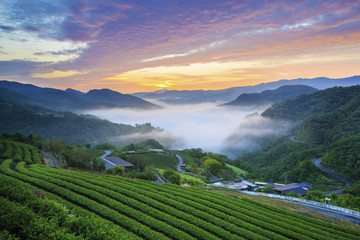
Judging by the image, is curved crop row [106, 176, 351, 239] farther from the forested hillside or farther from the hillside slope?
the forested hillside

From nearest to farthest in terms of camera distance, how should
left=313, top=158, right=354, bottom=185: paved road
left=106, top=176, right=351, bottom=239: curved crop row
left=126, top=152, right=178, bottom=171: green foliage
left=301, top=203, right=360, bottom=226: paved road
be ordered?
left=106, top=176, right=351, bottom=239: curved crop row, left=301, top=203, right=360, bottom=226: paved road, left=126, top=152, right=178, bottom=171: green foliage, left=313, top=158, right=354, bottom=185: paved road

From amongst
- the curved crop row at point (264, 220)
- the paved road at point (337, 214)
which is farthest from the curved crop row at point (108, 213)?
the paved road at point (337, 214)

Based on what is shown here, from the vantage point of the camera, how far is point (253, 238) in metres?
15.7

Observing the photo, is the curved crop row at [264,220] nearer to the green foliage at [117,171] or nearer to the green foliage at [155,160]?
the green foliage at [117,171]

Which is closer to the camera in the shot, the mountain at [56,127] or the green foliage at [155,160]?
the green foliage at [155,160]

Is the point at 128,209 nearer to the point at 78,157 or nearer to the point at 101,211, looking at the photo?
the point at 101,211

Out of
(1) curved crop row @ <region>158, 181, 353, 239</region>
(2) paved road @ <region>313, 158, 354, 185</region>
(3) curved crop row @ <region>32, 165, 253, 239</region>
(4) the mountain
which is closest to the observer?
(3) curved crop row @ <region>32, 165, 253, 239</region>

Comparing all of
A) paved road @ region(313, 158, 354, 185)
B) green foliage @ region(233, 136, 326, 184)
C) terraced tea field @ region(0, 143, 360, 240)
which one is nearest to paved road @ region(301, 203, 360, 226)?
terraced tea field @ region(0, 143, 360, 240)

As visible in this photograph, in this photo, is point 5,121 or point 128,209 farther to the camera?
point 5,121

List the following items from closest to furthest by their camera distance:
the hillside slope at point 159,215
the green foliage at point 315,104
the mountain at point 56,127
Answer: the hillside slope at point 159,215 → the green foliage at point 315,104 → the mountain at point 56,127

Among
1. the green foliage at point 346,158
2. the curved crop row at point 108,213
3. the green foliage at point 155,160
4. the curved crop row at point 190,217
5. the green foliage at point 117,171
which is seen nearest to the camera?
the curved crop row at point 108,213

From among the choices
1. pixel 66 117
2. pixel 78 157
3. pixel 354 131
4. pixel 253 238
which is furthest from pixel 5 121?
pixel 354 131

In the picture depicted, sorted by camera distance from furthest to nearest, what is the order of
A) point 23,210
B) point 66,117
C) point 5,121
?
point 66,117, point 5,121, point 23,210

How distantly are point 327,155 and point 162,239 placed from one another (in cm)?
8820
